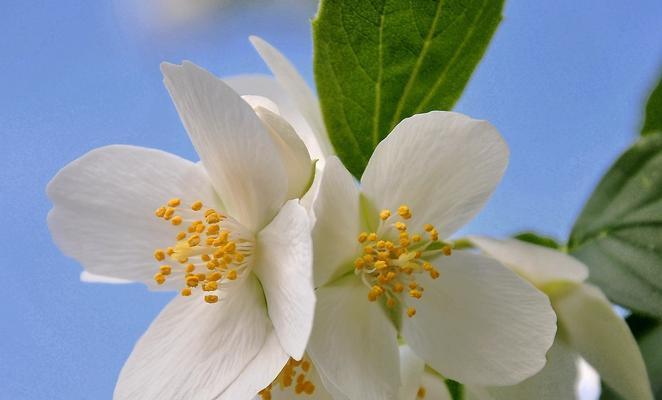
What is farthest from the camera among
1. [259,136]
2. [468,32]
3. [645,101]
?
[645,101]

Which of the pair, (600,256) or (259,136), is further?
(600,256)

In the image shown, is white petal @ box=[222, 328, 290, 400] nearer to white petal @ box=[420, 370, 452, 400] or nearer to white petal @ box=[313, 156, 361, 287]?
white petal @ box=[313, 156, 361, 287]

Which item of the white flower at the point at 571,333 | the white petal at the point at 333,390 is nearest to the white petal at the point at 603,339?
the white flower at the point at 571,333

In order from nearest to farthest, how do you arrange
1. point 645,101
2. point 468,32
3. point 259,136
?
point 259,136
point 468,32
point 645,101

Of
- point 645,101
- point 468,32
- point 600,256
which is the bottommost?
point 600,256

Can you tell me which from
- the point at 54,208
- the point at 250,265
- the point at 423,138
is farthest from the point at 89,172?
the point at 423,138

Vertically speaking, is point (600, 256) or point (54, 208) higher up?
point (54, 208)

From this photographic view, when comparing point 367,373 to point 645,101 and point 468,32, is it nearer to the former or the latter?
point 468,32

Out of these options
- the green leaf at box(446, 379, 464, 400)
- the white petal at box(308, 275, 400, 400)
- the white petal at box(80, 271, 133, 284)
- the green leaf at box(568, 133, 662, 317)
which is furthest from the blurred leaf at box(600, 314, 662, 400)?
the white petal at box(80, 271, 133, 284)
